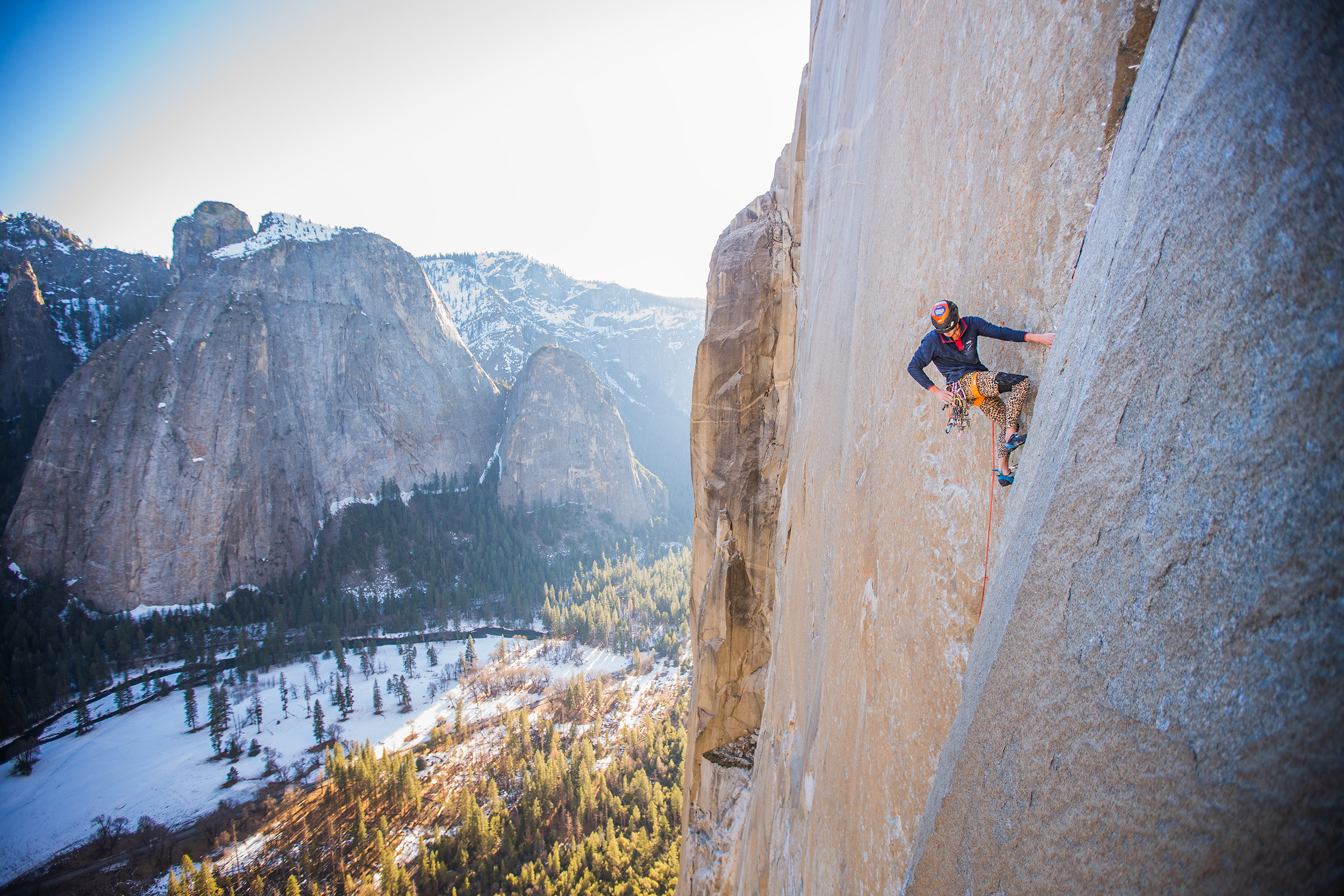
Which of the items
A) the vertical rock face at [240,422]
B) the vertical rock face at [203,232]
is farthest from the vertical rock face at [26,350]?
the vertical rock face at [240,422]

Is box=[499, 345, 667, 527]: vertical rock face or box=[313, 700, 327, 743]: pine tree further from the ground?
box=[499, 345, 667, 527]: vertical rock face

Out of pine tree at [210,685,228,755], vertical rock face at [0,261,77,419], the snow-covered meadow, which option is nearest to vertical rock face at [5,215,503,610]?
vertical rock face at [0,261,77,419]

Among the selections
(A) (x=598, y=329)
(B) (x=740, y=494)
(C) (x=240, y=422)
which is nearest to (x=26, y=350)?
(C) (x=240, y=422)

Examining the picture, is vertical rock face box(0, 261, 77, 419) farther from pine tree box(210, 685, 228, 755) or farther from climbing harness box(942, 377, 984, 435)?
climbing harness box(942, 377, 984, 435)

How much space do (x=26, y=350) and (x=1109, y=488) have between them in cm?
10487

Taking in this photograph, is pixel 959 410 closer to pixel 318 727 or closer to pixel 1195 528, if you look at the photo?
pixel 1195 528

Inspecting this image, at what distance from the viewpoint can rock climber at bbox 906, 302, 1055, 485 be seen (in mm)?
2930

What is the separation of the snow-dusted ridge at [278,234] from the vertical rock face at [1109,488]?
288 ft

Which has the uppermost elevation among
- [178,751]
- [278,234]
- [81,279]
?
[278,234]

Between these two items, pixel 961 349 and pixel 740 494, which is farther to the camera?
pixel 740 494

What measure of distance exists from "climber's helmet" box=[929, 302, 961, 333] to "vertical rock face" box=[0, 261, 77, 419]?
9902 centimetres

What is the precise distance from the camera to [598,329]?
16612 cm

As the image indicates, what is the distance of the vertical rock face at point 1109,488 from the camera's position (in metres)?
1.19

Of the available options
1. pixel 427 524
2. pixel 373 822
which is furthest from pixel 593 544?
pixel 373 822
